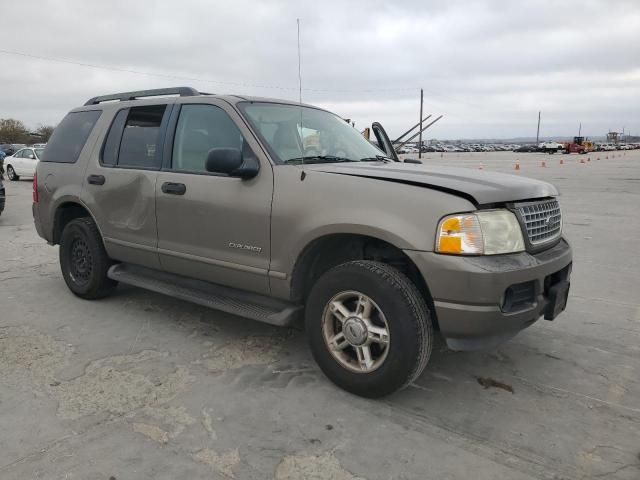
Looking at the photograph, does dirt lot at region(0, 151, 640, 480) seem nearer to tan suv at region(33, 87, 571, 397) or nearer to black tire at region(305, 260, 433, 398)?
black tire at region(305, 260, 433, 398)

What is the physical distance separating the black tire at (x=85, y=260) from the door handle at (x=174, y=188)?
120 cm

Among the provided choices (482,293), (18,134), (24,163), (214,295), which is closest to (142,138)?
(214,295)

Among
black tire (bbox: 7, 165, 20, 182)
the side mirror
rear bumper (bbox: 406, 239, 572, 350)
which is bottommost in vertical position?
black tire (bbox: 7, 165, 20, 182)

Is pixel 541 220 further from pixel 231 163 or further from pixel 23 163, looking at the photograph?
pixel 23 163

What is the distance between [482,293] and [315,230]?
105 cm

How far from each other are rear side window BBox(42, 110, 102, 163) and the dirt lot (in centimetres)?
147

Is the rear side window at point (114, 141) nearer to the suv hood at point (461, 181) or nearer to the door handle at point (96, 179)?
the door handle at point (96, 179)

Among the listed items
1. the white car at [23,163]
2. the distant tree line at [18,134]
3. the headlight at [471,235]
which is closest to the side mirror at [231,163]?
the headlight at [471,235]

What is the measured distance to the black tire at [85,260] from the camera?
4805 mm

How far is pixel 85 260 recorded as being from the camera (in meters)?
4.96

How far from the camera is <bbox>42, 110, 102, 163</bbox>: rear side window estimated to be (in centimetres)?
498

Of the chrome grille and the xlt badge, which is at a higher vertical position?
the chrome grille

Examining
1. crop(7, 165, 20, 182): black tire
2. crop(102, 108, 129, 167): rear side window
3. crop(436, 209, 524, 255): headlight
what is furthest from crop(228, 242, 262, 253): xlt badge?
crop(7, 165, 20, 182): black tire

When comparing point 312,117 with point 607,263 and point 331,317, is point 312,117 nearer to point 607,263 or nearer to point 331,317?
point 331,317
